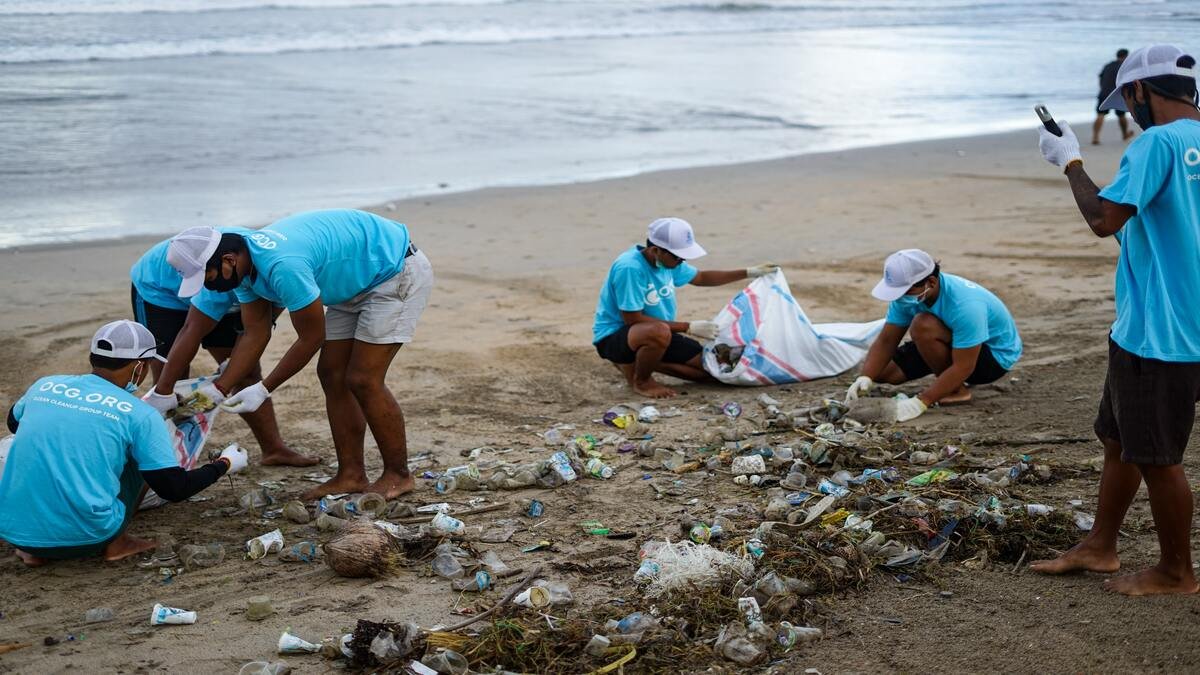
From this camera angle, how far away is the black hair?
4.20 metres

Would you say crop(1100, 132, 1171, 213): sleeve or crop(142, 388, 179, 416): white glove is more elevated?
crop(1100, 132, 1171, 213): sleeve

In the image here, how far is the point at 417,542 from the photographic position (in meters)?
4.15

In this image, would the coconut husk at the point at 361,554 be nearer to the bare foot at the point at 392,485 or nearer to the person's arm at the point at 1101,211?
the bare foot at the point at 392,485

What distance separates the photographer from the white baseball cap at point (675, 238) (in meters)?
6.14

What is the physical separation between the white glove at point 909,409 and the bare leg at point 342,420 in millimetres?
2563

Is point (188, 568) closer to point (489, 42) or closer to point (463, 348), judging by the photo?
point (463, 348)

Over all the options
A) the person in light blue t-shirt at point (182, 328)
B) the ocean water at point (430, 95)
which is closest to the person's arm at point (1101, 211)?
the person in light blue t-shirt at point (182, 328)

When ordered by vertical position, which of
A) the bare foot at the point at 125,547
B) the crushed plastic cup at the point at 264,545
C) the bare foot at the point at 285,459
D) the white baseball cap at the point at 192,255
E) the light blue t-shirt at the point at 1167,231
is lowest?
the bare foot at the point at 285,459

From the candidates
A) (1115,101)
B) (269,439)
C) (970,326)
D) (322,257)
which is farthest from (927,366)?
(269,439)

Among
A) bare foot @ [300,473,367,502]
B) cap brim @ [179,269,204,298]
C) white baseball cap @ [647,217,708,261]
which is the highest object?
cap brim @ [179,269,204,298]

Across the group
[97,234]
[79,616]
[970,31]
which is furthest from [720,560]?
[970,31]

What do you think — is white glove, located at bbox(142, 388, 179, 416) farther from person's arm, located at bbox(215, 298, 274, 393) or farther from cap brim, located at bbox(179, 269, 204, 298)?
cap brim, located at bbox(179, 269, 204, 298)

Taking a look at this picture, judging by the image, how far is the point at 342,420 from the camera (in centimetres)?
493

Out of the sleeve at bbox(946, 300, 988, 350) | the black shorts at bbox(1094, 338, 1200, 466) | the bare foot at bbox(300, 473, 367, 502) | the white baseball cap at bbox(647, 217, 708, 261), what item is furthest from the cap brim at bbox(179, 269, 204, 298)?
the sleeve at bbox(946, 300, 988, 350)
